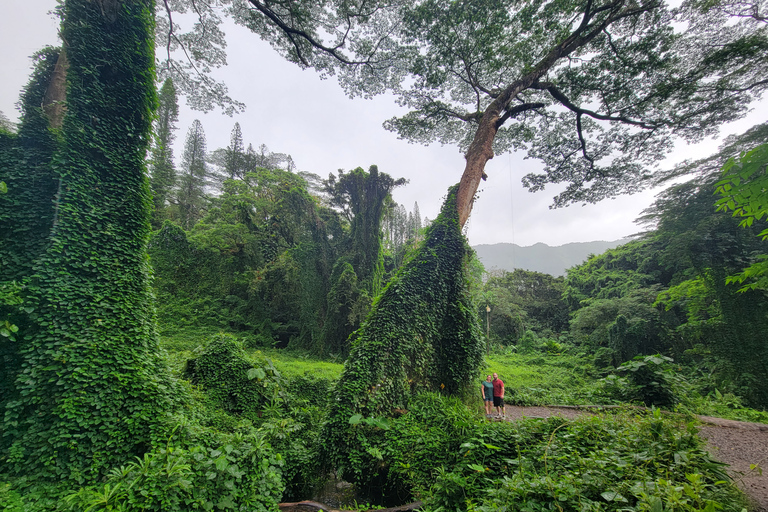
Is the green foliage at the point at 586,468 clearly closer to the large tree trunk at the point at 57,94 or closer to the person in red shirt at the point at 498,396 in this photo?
the person in red shirt at the point at 498,396

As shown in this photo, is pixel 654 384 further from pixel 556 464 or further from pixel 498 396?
pixel 556 464

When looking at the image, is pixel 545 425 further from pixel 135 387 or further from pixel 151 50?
pixel 151 50

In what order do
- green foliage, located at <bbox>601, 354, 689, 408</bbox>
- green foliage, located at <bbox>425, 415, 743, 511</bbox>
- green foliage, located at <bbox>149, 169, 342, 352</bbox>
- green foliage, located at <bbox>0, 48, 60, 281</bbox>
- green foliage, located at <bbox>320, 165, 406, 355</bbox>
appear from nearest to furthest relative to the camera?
green foliage, located at <bbox>425, 415, 743, 511</bbox>
green foliage, located at <bbox>0, 48, 60, 281</bbox>
green foliage, located at <bbox>601, 354, 689, 408</bbox>
green foliage, located at <bbox>149, 169, 342, 352</bbox>
green foliage, located at <bbox>320, 165, 406, 355</bbox>

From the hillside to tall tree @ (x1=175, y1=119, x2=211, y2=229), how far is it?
476ft

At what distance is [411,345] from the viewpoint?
6.13 m

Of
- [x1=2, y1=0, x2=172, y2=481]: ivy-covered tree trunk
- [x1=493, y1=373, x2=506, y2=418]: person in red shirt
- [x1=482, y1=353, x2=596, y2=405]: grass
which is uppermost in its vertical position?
[x1=2, y1=0, x2=172, y2=481]: ivy-covered tree trunk

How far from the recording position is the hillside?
6181 inches

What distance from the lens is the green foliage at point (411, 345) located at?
5.03 metres

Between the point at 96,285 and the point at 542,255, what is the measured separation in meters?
198

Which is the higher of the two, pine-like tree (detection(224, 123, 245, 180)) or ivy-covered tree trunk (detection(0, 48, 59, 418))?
pine-like tree (detection(224, 123, 245, 180))

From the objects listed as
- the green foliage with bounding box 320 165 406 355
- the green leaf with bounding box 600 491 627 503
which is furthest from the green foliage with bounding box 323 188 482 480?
the green foliage with bounding box 320 165 406 355

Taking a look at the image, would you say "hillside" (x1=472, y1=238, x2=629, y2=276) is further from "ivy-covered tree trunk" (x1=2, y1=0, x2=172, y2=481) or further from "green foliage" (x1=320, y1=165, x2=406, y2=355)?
"ivy-covered tree trunk" (x1=2, y1=0, x2=172, y2=481)

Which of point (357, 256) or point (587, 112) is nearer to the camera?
point (587, 112)

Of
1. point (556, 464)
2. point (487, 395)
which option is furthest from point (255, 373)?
point (487, 395)
